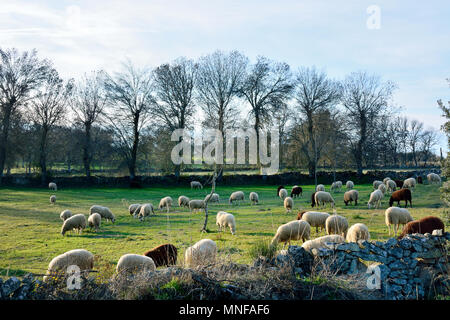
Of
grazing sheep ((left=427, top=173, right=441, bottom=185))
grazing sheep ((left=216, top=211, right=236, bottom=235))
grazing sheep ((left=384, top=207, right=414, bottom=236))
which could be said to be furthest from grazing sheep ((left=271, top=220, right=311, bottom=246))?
grazing sheep ((left=427, top=173, right=441, bottom=185))

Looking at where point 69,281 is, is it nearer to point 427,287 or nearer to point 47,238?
point 427,287

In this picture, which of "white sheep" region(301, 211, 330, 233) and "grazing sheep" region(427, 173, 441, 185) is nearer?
"white sheep" region(301, 211, 330, 233)

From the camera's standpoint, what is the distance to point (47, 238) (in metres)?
15.1

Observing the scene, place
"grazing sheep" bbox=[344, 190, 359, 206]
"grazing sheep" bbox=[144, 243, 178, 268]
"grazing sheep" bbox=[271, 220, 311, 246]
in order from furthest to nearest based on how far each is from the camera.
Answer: "grazing sheep" bbox=[344, 190, 359, 206] < "grazing sheep" bbox=[271, 220, 311, 246] < "grazing sheep" bbox=[144, 243, 178, 268]

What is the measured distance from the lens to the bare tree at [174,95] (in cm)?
4584

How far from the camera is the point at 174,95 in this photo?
4622 cm

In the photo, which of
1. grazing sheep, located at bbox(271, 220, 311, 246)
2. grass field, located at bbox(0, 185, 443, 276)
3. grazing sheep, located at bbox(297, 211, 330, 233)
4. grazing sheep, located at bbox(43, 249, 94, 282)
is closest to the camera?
grazing sheep, located at bbox(43, 249, 94, 282)

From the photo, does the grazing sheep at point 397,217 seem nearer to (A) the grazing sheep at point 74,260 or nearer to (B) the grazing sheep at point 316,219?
(B) the grazing sheep at point 316,219

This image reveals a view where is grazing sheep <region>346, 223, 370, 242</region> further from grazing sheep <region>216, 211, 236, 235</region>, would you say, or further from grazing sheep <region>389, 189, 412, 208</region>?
grazing sheep <region>389, 189, 412, 208</region>

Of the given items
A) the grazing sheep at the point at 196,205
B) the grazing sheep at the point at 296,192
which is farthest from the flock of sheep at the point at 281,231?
the grazing sheep at the point at 296,192

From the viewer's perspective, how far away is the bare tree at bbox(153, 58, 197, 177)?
45.8 meters

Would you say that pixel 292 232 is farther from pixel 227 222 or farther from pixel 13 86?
pixel 13 86
